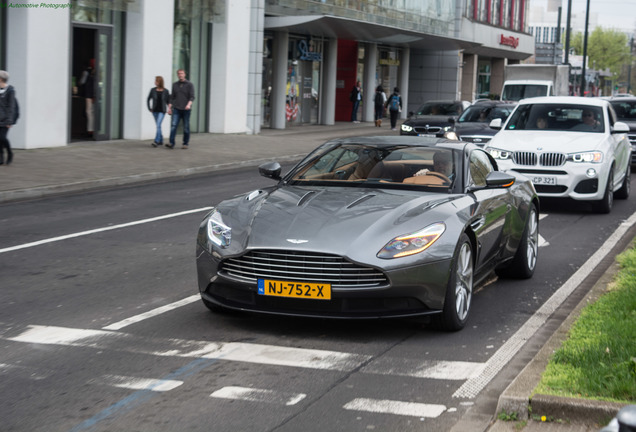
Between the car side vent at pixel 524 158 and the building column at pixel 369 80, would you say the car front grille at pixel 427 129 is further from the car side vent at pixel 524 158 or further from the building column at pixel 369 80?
the building column at pixel 369 80

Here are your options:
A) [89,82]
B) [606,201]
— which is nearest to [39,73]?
[89,82]

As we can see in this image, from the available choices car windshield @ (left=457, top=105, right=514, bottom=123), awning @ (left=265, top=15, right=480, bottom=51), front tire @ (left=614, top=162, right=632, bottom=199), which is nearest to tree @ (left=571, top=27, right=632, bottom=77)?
awning @ (left=265, top=15, right=480, bottom=51)

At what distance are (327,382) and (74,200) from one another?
10.2m

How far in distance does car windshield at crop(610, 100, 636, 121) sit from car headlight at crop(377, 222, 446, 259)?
18170 millimetres

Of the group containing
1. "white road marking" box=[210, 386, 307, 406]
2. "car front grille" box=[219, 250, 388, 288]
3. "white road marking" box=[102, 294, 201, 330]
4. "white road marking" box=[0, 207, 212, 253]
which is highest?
"car front grille" box=[219, 250, 388, 288]

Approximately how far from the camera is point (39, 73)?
73.6 feet

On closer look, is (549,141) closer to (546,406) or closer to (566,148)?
(566,148)

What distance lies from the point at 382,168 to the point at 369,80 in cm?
3916

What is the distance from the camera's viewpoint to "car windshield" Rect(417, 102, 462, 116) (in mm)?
28078

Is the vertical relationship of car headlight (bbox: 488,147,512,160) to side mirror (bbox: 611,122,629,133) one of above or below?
below

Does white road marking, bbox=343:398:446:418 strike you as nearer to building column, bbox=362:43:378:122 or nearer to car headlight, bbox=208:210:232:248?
car headlight, bbox=208:210:232:248

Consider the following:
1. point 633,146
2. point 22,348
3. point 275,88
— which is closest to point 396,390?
point 22,348

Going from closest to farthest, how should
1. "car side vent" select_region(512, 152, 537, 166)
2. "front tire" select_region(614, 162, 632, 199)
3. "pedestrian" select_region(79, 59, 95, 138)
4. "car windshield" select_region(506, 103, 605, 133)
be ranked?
"car side vent" select_region(512, 152, 537, 166) < "car windshield" select_region(506, 103, 605, 133) < "front tire" select_region(614, 162, 632, 199) < "pedestrian" select_region(79, 59, 95, 138)

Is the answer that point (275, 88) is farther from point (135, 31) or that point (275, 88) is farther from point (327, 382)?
point (327, 382)
